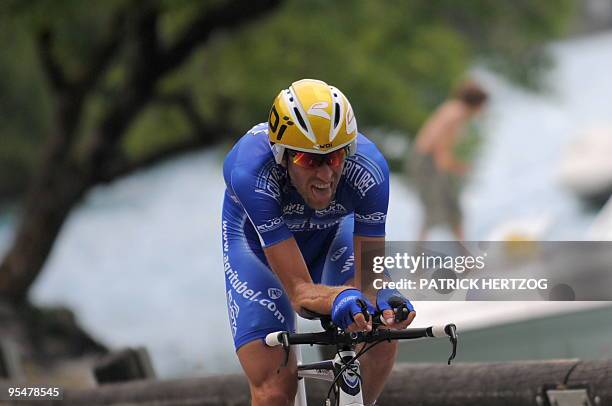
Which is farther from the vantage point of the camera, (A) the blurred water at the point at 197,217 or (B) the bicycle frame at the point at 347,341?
(A) the blurred water at the point at 197,217

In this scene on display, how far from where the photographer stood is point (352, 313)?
420 centimetres

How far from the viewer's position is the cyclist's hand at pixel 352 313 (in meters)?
4.21

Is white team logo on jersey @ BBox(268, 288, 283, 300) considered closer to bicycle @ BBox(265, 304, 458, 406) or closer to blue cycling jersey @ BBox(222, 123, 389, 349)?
blue cycling jersey @ BBox(222, 123, 389, 349)

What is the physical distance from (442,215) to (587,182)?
3950mm

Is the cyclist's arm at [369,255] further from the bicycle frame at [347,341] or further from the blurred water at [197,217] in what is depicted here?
the blurred water at [197,217]

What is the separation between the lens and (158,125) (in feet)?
57.2

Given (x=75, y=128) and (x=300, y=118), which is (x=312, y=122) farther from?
(x=75, y=128)

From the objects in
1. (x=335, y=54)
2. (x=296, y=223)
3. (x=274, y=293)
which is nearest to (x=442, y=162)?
(x=335, y=54)

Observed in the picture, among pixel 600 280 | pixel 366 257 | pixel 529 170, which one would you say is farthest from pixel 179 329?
pixel 366 257

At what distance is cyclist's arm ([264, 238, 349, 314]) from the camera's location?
4.48 m

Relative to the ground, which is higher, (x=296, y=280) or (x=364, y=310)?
(x=296, y=280)

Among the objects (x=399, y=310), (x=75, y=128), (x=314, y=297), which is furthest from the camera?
(x=75, y=128)

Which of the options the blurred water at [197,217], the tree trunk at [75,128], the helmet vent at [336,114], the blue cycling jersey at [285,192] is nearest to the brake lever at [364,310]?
the blue cycling jersey at [285,192]

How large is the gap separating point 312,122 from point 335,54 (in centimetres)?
1093
